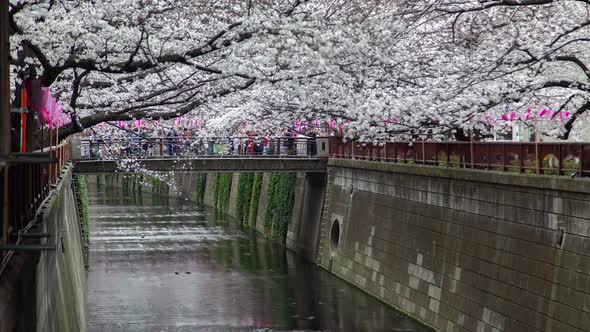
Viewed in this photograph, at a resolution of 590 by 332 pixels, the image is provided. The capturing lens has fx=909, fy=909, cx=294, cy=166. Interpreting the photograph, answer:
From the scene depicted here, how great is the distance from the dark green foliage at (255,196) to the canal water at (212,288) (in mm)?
1263

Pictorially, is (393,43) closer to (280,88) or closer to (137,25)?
(280,88)

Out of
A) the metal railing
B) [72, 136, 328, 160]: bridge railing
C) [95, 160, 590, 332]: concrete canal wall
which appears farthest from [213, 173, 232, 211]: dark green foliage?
the metal railing

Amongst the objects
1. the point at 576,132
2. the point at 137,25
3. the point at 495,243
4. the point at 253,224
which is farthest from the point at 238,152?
the point at 137,25

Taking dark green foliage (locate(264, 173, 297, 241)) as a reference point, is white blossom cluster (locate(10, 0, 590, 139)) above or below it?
above

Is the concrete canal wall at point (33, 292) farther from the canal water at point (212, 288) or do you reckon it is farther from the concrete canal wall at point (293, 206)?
the concrete canal wall at point (293, 206)

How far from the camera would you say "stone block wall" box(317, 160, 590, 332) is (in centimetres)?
1786

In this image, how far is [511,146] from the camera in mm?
20812

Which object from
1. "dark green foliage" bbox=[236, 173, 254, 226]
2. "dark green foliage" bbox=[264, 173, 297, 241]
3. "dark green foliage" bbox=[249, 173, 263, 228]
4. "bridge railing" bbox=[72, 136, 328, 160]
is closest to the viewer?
"bridge railing" bbox=[72, 136, 328, 160]

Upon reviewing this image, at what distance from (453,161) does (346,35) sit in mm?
12145

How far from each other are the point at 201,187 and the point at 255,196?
19.2 meters

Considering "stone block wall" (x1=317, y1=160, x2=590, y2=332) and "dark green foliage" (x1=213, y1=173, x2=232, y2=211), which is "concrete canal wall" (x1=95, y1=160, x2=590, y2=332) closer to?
"stone block wall" (x1=317, y1=160, x2=590, y2=332)

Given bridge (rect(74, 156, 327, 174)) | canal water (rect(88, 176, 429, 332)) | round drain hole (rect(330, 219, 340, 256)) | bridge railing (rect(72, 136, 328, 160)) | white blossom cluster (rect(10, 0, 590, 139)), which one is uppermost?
white blossom cluster (rect(10, 0, 590, 139))

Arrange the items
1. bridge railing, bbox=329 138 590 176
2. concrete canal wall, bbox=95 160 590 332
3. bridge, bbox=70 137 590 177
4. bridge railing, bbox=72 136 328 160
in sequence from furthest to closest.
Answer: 1. bridge railing, bbox=72 136 328 160
2. bridge, bbox=70 137 590 177
3. concrete canal wall, bbox=95 160 590 332
4. bridge railing, bbox=329 138 590 176

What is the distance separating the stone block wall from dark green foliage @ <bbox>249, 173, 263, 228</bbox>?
13.9 m
